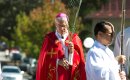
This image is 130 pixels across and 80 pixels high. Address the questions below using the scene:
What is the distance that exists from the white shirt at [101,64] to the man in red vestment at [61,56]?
135cm

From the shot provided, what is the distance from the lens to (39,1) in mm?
72500

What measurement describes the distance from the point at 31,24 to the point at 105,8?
34.5ft

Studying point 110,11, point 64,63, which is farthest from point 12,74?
point 64,63

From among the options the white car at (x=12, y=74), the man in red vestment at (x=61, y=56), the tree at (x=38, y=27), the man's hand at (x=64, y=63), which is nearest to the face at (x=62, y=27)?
the man in red vestment at (x=61, y=56)

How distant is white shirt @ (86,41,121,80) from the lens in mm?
7051

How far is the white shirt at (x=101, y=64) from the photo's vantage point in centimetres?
705

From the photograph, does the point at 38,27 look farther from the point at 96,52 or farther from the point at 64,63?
the point at 96,52

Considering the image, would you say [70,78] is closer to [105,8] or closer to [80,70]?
[80,70]

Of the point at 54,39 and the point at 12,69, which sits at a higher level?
the point at 12,69

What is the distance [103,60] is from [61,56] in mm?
1756

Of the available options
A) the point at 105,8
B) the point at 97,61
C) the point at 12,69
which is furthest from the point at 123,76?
the point at 105,8

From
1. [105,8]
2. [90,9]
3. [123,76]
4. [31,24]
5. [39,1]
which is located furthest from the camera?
[39,1]

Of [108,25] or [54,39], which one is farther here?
[54,39]

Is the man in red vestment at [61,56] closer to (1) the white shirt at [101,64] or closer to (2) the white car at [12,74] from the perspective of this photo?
(1) the white shirt at [101,64]
